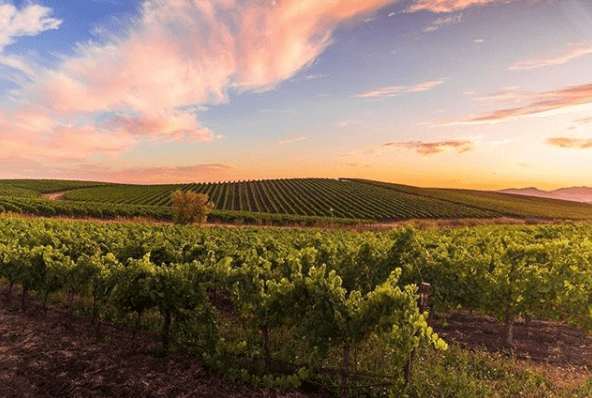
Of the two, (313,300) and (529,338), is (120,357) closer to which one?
(313,300)

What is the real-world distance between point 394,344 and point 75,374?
25.1 feet

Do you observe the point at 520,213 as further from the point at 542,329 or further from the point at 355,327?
the point at 355,327

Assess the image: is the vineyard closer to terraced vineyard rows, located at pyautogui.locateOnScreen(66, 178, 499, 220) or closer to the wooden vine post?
the wooden vine post

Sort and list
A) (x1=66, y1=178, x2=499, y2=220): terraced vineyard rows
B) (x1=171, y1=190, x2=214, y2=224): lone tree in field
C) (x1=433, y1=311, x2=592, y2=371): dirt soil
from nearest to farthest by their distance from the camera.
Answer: (x1=433, y1=311, x2=592, y2=371): dirt soil
(x1=171, y1=190, x2=214, y2=224): lone tree in field
(x1=66, y1=178, x2=499, y2=220): terraced vineyard rows

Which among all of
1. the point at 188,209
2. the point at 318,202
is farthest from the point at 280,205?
the point at 188,209

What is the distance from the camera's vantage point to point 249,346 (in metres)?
10.6

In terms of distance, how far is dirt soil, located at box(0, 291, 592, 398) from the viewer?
845cm

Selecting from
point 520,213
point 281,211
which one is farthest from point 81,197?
point 520,213

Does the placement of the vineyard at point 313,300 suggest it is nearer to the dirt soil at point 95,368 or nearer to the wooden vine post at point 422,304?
the dirt soil at point 95,368

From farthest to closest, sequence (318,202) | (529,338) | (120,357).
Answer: (318,202), (529,338), (120,357)

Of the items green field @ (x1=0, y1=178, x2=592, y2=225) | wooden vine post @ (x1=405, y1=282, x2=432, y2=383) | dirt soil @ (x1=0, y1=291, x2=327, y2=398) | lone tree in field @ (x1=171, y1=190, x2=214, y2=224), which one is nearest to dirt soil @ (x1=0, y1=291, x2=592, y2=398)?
dirt soil @ (x1=0, y1=291, x2=327, y2=398)

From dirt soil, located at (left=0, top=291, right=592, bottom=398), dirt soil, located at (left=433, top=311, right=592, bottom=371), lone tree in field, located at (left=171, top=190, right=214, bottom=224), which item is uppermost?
lone tree in field, located at (left=171, top=190, right=214, bottom=224)

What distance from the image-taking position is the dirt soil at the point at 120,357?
332 inches

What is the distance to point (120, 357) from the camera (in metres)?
9.89
